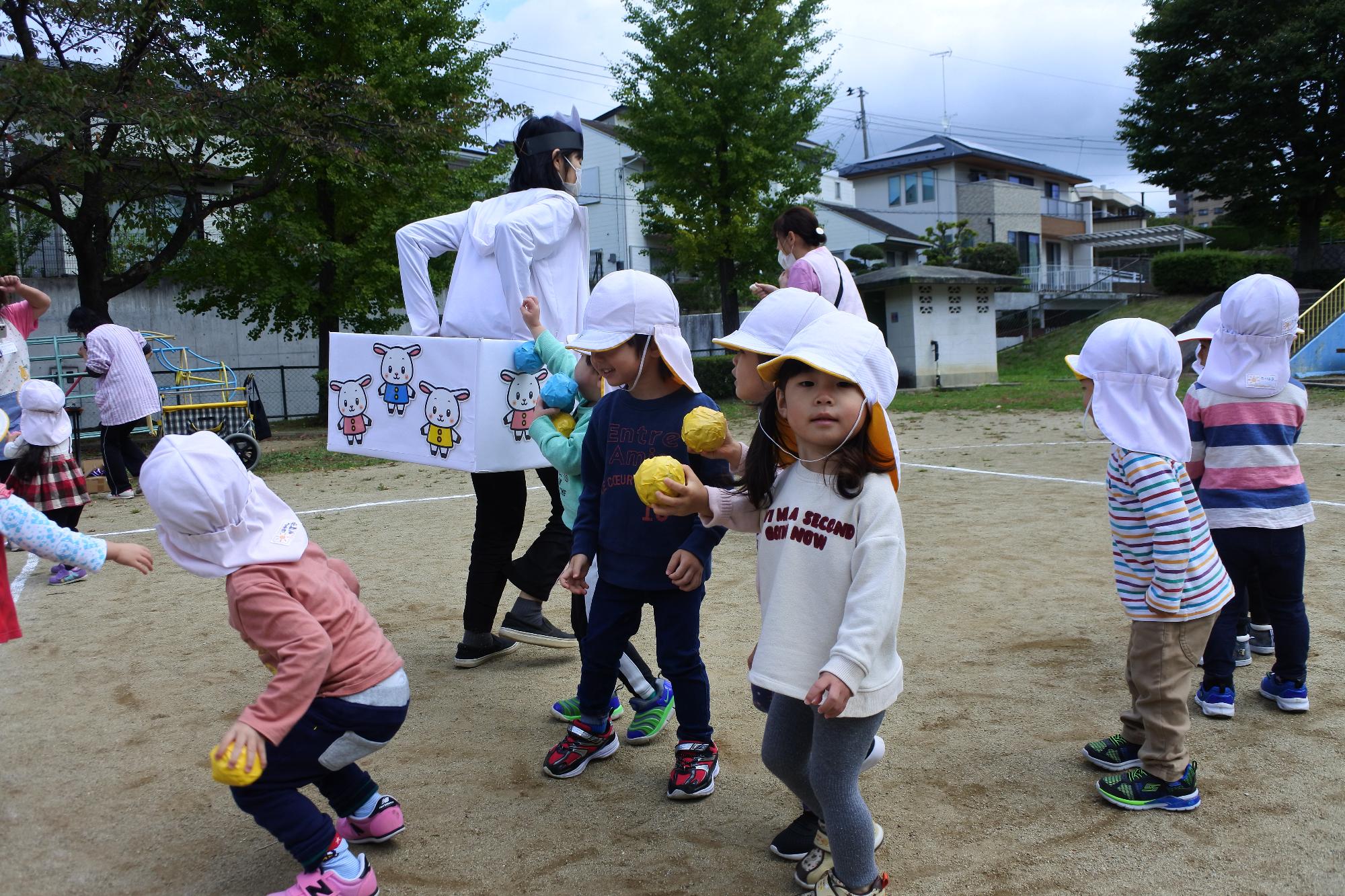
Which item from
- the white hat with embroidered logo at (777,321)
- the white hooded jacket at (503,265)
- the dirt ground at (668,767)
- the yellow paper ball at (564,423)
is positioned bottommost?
the dirt ground at (668,767)

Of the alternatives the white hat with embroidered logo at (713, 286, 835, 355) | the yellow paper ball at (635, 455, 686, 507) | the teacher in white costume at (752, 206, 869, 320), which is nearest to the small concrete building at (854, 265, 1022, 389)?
the teacher in white costume at (752, 206, 869, 320)

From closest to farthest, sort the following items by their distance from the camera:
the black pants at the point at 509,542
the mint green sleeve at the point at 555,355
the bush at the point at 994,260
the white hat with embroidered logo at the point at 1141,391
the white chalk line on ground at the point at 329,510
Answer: the white hat with embroidered logo at the point at 1141,391
the mint green sleeve at the point at 555,355
the black pants at the point at 509,542
the white chalk line on ground at the point at 329,510
the bush at the point at 994,260

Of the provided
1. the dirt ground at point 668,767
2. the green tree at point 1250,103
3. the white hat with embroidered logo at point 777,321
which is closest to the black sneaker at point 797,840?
the dirt ground at point 668,767

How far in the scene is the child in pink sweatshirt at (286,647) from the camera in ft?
7.47

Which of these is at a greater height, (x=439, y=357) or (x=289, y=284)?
(x=289, y=284)

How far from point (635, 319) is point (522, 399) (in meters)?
0.85

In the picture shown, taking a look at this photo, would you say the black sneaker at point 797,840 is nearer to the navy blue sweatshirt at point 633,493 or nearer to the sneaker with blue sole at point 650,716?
the navy blue sweatshirt at point 633,493

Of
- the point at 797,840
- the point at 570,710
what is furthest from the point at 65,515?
the point at 797,840

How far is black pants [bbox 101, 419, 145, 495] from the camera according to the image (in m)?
9.52

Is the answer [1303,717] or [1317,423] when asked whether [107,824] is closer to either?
[1303,717]

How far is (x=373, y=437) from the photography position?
3799 millimetres

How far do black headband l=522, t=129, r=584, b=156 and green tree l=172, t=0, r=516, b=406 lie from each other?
11.4 meters

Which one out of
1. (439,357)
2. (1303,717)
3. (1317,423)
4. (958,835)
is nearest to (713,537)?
(958,835)

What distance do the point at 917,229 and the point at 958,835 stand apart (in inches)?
1857
